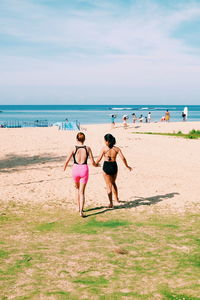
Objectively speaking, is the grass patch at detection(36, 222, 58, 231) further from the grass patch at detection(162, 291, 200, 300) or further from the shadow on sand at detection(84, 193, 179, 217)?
the grass patch at detection(162, 291, 200, 300)

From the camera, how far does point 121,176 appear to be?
1367 cm

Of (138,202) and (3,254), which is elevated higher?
(3,254)

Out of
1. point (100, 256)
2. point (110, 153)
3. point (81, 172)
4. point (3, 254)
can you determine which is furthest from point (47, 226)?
point (110, 153)

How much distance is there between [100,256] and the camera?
5.75m

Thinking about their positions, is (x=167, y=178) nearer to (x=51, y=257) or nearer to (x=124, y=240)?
(x=124, y=240)

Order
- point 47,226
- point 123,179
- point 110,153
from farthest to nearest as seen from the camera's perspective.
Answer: point 123,179
point 110,153
point 47,226

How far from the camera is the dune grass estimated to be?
4.59 m

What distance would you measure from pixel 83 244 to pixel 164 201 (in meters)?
4.19

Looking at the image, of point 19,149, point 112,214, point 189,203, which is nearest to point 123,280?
point 112,214

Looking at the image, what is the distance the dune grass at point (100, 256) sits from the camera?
15.1 ft

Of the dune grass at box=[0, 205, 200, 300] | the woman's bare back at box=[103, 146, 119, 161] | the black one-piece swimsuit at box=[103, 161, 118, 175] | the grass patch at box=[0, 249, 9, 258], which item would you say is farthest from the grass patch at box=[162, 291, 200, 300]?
the woman's bare back at box=[103, 146, 119, 161]

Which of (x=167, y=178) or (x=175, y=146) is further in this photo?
(x=175, y=146)

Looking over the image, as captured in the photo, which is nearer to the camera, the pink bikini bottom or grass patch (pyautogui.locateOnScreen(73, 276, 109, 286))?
grass patch (pyautogui.locateOnScreen(73, 276, 109, 286))

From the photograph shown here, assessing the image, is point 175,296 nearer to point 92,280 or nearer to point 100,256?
point 92,280
